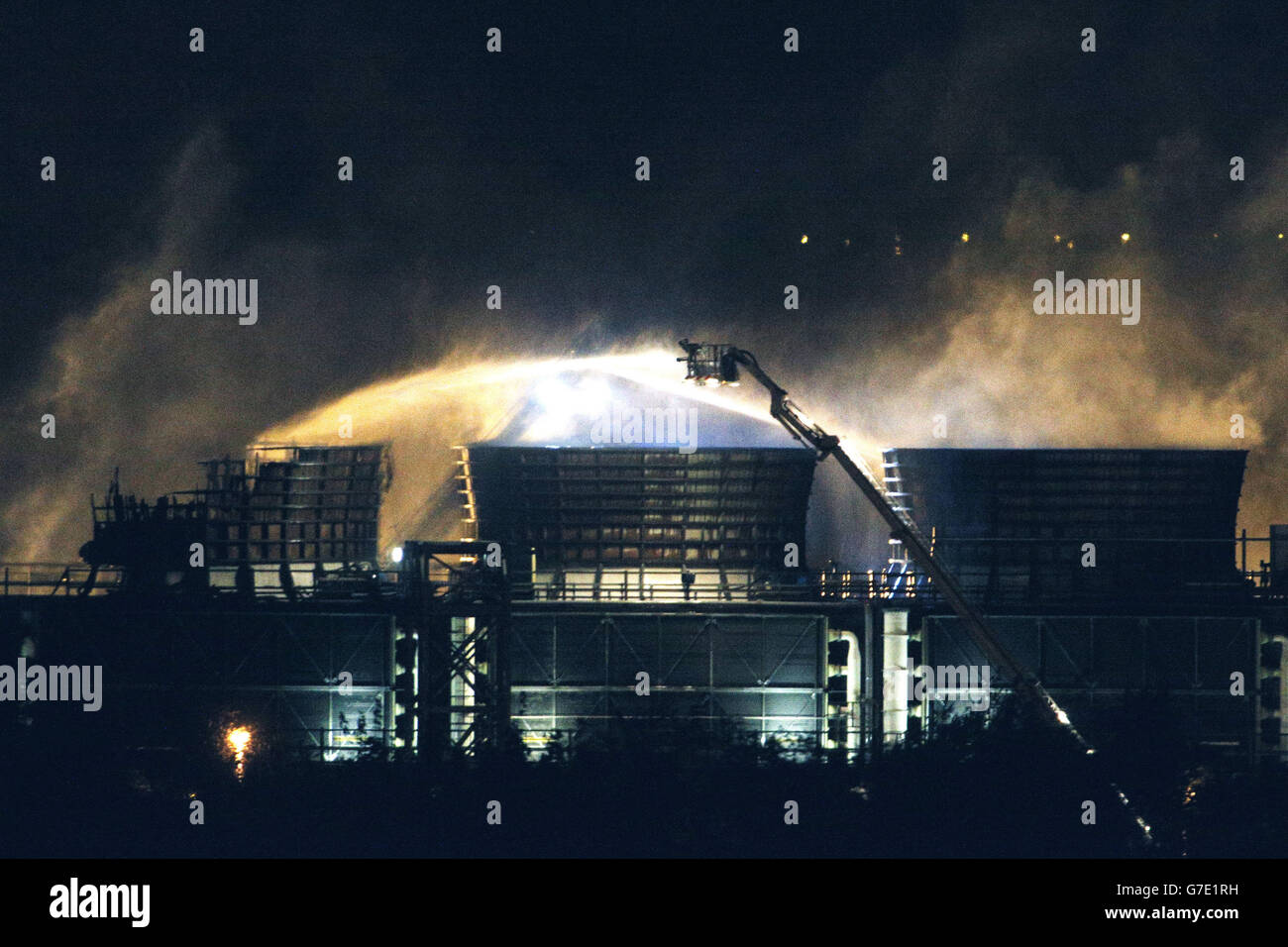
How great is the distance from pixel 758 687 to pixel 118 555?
17.4 meters

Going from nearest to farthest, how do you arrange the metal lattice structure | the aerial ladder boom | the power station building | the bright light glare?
the aerial ladder boom, the bright light glare, the power station building, the metal lattice structure

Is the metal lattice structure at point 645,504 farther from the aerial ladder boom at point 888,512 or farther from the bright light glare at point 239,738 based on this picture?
the bright light glare at point 239,738

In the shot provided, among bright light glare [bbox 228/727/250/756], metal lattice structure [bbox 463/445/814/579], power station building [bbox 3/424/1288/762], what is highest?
metal lattice structure [bbox 463/445/814/579]

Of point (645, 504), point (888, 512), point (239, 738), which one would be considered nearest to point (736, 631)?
point (645, 504)

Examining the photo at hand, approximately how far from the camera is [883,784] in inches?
1501

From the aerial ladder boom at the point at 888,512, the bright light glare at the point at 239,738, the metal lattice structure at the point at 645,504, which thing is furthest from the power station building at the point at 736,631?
the aerial ladder boom at the point at 888,512

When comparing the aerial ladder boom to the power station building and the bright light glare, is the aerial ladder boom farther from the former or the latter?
the bright light glare

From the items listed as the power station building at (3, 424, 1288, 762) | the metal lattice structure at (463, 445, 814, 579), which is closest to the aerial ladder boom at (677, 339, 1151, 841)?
the power station building at (3, 424, 1288, 762)

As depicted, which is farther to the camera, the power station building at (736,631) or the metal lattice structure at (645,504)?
the metal lattice structure at (645,504)

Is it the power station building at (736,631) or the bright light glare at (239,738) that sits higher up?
the power station building at (736,631)

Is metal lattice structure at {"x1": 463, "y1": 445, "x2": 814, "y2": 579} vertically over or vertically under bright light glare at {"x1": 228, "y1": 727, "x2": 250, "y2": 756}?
over

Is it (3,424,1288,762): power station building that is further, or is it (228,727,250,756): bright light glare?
(3,424,1288,762): power station building

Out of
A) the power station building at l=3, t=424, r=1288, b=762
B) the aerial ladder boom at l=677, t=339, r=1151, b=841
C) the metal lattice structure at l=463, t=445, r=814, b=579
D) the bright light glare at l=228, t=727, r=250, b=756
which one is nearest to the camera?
the aerial ladder boom at l=677, t=339, r=1151, b=841

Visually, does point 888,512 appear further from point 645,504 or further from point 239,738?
point 239,738
